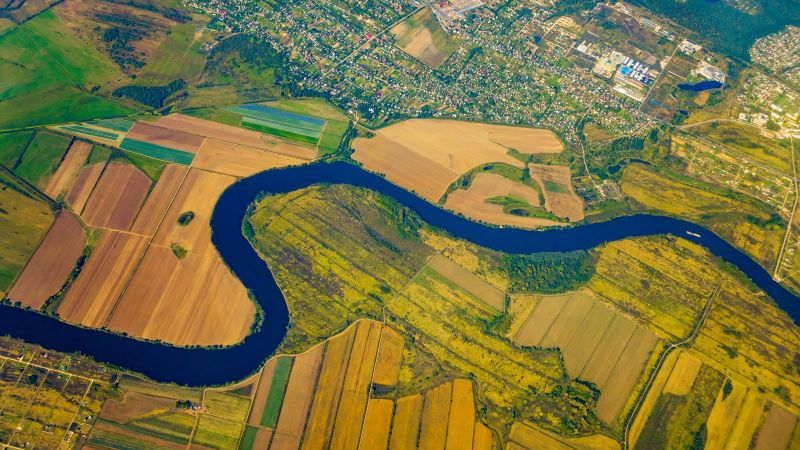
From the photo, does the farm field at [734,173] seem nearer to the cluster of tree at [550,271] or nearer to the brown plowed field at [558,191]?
the brown plowed field at [558,191]

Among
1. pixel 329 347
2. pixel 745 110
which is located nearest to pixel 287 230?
pixel 329 347

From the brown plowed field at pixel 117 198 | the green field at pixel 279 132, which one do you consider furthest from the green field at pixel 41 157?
the green field at pixel 279 132

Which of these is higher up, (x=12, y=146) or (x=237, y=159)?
(x=237, y=159)

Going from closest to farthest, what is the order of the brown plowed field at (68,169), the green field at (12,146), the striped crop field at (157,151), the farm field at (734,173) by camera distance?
1. the brown plowed field at (68,169)
2. the green field at (12,146)
3. the striped crop field at (157,151)
4. the farm field at (734,173)

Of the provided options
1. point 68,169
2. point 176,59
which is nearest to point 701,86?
point 176,59

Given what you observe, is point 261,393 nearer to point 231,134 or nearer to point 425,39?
point 231,134

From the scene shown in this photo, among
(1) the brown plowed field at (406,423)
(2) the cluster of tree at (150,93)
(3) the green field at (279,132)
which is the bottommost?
(1) the brown plowed field at (406,423)

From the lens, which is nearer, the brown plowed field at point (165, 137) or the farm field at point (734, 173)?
the brown plowed field at point (165, 137)
